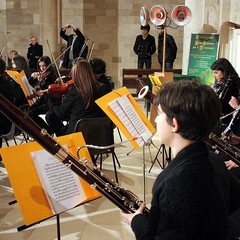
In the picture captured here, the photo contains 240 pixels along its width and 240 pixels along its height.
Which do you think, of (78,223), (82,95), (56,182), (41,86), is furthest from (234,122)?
(41,86)

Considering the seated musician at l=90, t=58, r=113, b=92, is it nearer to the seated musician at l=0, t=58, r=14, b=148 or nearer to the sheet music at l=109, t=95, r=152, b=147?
the seated musician at l=0, t=58, r=14, b=148

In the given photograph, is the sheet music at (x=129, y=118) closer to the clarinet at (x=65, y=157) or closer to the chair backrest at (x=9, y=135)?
the clarinet at (x=65, y=157)

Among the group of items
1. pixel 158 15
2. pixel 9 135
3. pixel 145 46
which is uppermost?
pixel 158 15

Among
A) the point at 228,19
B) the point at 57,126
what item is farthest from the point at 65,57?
the point at 57,126

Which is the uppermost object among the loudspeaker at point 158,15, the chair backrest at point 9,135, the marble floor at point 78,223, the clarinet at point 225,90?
the loudspeaker at point 158,15

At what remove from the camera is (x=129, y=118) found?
284 centimetres

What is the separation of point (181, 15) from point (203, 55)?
0.84 m

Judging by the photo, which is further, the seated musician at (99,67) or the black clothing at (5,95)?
the seated musician at (99,67)

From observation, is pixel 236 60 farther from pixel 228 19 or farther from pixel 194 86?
pixel 194 86

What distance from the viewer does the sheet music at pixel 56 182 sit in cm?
198

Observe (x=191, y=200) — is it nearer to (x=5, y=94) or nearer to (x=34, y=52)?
(x=5, y=94)

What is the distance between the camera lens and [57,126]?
14.2ft

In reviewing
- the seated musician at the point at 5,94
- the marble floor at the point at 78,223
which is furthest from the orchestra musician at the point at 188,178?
the seated musician at the point at 5,94

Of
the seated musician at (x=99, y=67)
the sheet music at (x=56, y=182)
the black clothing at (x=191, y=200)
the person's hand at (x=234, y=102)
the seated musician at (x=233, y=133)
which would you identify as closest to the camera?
the black clothing at (x=191, y=200)
